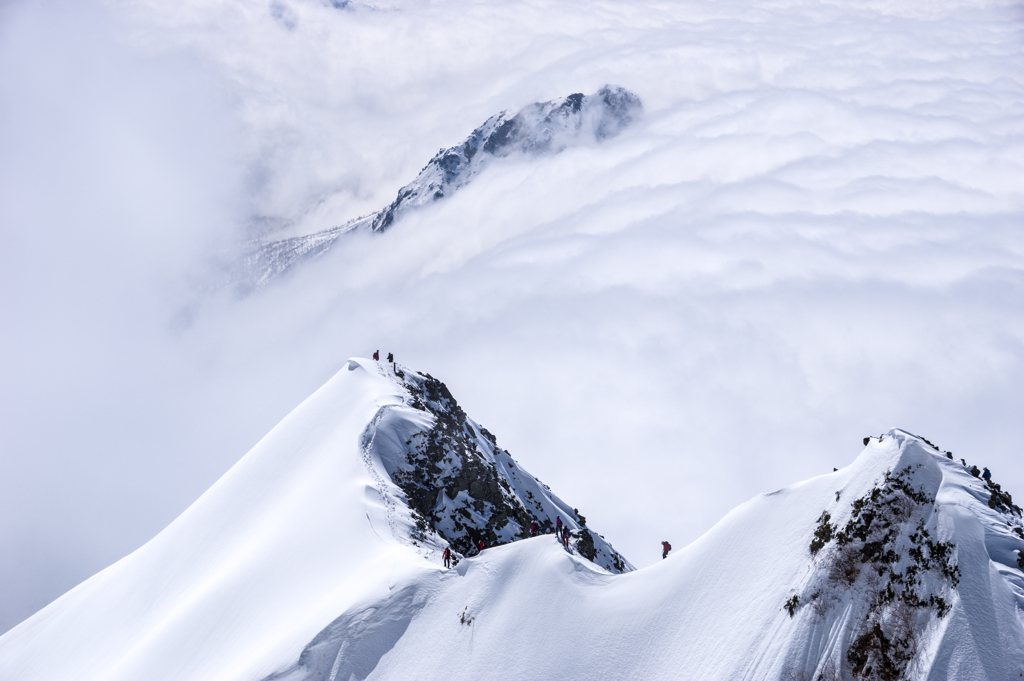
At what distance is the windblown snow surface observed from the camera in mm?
25469

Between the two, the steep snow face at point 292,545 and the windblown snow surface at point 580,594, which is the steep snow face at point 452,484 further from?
the windblown snow surface at point 580,594

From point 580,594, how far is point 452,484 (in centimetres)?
1952

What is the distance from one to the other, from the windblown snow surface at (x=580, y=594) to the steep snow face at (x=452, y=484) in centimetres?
62

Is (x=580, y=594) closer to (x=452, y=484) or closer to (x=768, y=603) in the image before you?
(x=768, y=603)

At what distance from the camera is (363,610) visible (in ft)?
115

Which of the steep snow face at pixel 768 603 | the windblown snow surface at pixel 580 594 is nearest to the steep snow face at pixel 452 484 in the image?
the windblown snow surface at pixel 580 594

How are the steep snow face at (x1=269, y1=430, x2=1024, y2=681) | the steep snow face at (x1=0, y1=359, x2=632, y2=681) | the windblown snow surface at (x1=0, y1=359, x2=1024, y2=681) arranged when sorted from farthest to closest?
1. the steep snow face at (x1=0, y1=359, x2=632, y2=681)
2. the windblown snow surface at (x1=0, y1=359, x2=1024, y2=681)
3. the steep snow face at (x1=269, y1=430, x2=1024, y2=681)

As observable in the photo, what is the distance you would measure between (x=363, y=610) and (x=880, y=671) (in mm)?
23742

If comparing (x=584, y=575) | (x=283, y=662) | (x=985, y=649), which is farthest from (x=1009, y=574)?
(x=283, y=662)

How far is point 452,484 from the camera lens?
51.9 meters

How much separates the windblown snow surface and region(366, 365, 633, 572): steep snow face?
62 centimetres

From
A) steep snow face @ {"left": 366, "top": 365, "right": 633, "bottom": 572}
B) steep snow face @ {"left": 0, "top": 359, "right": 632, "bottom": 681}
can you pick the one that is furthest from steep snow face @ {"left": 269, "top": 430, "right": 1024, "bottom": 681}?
steep snow face @ {"left": 366, "top": 365, "right": 633, "bottom": 572}

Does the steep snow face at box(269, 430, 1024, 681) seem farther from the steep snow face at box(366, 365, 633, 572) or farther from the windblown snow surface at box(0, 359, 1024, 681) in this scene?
the steep snow face at box(366, 365, 633, 572)

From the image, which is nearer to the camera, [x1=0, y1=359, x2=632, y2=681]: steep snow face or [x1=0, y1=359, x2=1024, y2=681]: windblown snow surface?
[x1=0, y1=359, x2=1024, y2=681]: windblown snow surface
